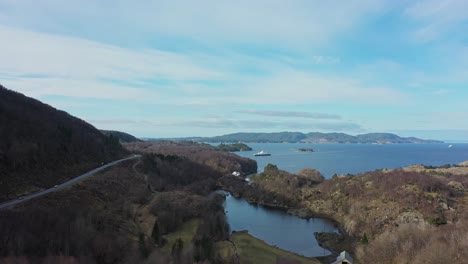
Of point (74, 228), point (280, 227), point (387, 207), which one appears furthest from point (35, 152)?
point (387, 207)

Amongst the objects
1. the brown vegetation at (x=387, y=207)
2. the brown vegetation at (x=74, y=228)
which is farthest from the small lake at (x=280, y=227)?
the brown vegetation at (x=74, y=228)

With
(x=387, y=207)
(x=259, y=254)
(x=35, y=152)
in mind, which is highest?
(x=35, y=152)

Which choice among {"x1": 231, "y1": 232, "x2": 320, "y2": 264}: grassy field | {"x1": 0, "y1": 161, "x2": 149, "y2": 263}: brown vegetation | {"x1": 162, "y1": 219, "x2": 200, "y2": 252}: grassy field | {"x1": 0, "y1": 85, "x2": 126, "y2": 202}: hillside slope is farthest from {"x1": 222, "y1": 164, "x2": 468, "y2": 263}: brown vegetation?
{"x1": 0, "y1": 85, "x2": 126, "y2": 202}: hillside slope

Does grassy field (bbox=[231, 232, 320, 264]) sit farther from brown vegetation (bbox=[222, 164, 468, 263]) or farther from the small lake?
brown vegetation (bbox=[222, 164, 468, 263])

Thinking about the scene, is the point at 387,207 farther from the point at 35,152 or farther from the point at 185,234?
the point at 35,152

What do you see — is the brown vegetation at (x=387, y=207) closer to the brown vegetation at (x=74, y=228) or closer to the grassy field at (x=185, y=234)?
the grassy field at (x=185, y=234)

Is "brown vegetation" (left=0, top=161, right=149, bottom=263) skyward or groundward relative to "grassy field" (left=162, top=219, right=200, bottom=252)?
skyward
